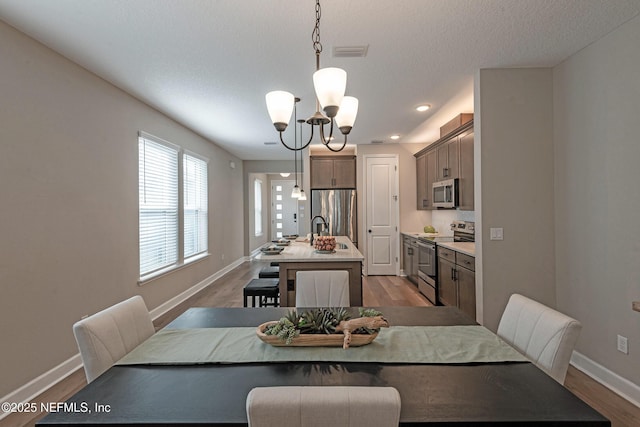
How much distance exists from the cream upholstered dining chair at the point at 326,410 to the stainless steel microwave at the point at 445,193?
12.5ft

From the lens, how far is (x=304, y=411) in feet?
2.43

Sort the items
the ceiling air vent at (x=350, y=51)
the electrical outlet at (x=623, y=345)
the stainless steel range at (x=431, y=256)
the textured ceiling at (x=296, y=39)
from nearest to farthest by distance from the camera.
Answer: the textured ceiling at (x=296, y=39) < the electrical outlet at (x=623, y=345) < the ceiling air vent at (x=350, y=51) < the stainless steel range at (x=431, y=256)

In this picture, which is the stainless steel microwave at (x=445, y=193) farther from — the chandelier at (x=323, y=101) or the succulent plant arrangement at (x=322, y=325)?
the succulent plant arrangement at (x=322, y=325)

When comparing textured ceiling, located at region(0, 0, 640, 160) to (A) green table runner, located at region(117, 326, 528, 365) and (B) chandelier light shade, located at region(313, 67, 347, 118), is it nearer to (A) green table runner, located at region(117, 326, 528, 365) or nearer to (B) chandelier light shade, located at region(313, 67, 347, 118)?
(B) chandelier light shade, located at region(313, 67, 347, 118)

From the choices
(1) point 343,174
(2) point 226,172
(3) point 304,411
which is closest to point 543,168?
(3) point 304,411

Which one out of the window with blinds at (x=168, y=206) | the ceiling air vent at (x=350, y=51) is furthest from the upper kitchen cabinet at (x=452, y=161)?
the window with blinds at (x=168, y=206)

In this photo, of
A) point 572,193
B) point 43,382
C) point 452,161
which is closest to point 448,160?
point 452,161

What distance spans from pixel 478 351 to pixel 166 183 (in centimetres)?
420

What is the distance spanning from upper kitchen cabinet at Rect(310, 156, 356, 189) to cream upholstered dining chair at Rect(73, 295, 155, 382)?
203 inches

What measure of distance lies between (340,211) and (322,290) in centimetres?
427

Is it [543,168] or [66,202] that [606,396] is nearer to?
[543,168]

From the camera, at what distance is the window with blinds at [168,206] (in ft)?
12.6

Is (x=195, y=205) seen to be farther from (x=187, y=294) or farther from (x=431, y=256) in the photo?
(x=431, y=256)

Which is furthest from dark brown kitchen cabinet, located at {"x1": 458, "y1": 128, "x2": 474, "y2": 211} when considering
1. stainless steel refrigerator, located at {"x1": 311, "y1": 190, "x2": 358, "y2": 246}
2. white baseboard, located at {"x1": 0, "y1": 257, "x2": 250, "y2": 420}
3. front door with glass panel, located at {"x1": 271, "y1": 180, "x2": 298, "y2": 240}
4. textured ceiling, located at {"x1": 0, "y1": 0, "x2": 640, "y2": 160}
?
front door with glass panel, located at {"x1": 271, "y1": 180, "x2": 298, "y2": 240}
